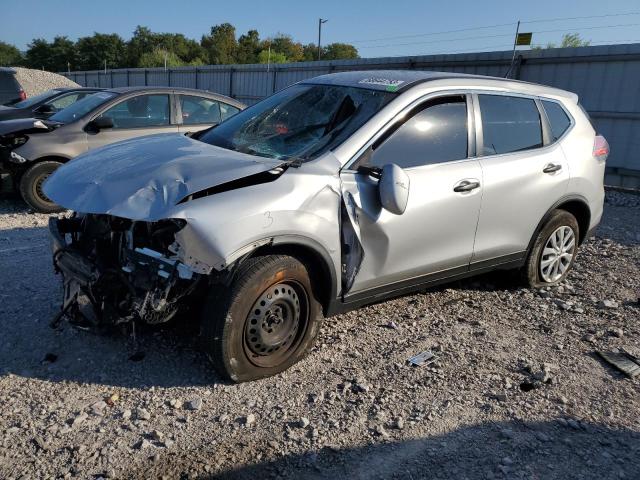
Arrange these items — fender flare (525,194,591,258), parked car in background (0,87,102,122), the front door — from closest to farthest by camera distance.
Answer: the front door < fender flare (525,194,591,258) < parked car in background (0,87,102,122)

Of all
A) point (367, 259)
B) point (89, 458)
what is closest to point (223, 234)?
point (367, 259)

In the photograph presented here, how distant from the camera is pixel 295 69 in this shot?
1755cm

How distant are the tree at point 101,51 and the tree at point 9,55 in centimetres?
1159

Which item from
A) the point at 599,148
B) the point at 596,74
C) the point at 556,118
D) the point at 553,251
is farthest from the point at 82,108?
the point at 596,74

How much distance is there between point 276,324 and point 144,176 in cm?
120

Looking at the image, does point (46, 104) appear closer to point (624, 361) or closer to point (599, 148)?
point (599, 148)

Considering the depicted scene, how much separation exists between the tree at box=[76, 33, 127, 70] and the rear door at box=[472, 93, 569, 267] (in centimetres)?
6987

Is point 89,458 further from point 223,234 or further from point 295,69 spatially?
point 295,69

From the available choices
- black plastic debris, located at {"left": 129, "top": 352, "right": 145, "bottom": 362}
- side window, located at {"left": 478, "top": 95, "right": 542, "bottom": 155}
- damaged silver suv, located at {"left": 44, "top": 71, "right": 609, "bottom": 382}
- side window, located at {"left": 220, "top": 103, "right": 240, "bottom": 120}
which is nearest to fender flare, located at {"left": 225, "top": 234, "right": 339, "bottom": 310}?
damaged silver suv, located at {"left": 44, "top": 71, "right": 609, "bottom": 382}

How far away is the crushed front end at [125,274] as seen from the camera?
3012 millimetres

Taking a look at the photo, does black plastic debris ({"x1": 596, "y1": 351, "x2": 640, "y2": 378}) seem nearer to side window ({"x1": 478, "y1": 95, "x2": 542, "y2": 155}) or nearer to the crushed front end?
side window ({"x1": 478, "y1": 95, "x2": 542, "y2": 155})

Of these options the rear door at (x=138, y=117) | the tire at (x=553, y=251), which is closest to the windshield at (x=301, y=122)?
the tire at (x=553, y=251)

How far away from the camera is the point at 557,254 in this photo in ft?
16.6

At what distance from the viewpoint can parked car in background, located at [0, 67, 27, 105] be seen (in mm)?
13469
